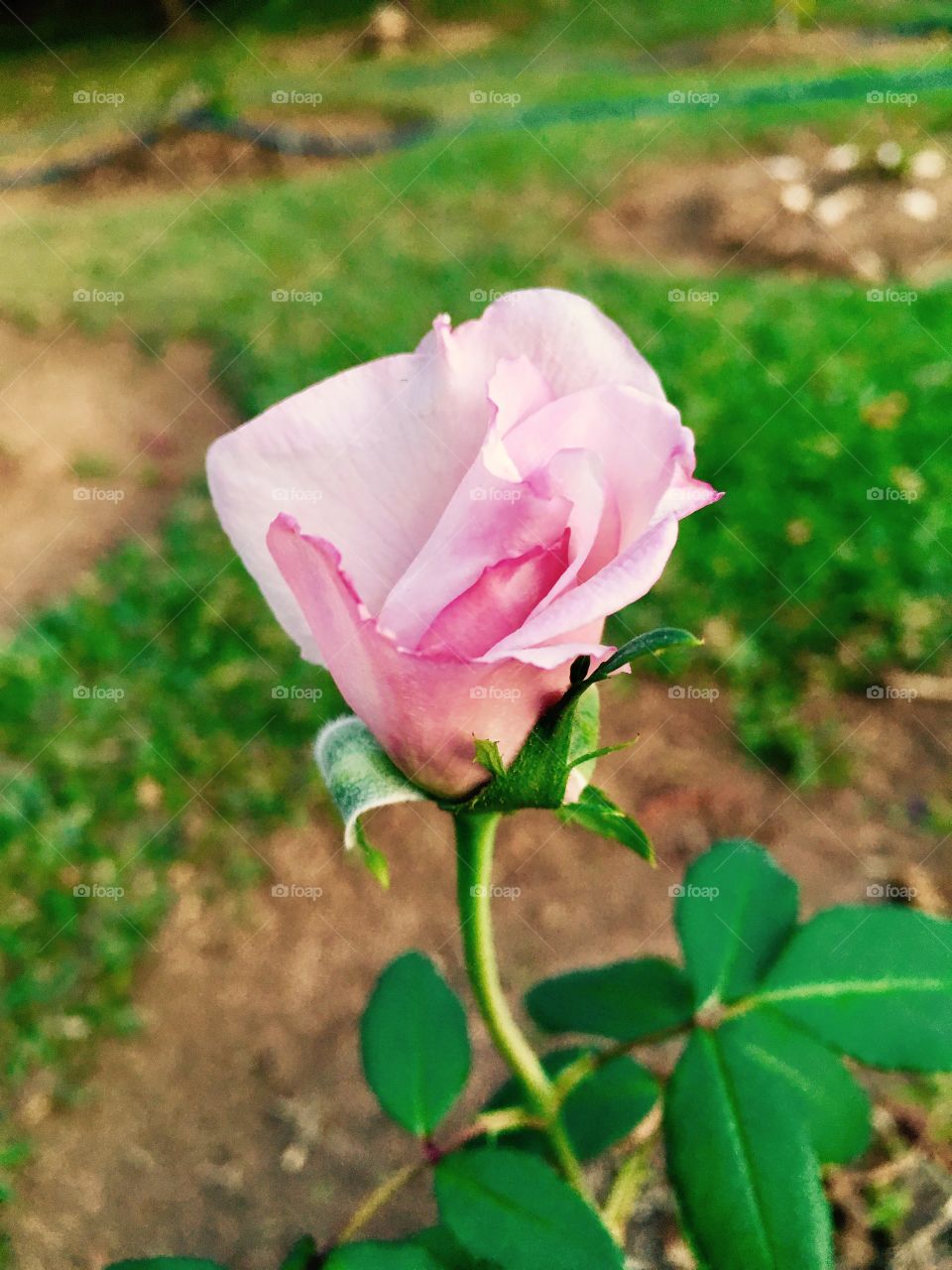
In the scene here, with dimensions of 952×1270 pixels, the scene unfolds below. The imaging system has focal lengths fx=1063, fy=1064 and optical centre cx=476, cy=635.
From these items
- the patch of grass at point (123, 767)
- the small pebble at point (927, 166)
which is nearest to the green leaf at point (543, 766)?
the patch of grass at point (123, 767)

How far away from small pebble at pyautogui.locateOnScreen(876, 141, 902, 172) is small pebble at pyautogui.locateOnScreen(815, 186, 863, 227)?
188 mm

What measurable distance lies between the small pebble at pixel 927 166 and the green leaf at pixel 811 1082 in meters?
3.97

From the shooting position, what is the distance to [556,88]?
5383 millimetres

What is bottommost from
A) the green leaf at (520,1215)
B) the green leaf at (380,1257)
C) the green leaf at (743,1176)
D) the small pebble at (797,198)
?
the small pebble at (797,198)

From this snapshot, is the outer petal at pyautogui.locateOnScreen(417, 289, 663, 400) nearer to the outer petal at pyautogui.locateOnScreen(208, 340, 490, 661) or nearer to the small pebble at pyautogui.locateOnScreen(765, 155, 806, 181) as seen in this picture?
the outer petal at pyautogui.locateOnScreen(208, 340, 490, 661)

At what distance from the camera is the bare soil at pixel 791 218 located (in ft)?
11.2

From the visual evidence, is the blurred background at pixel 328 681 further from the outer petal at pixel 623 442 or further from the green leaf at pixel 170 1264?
the outer petal at pixel 623 442

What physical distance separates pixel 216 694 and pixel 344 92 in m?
5.04

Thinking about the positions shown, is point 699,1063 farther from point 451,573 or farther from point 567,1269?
point 451,573

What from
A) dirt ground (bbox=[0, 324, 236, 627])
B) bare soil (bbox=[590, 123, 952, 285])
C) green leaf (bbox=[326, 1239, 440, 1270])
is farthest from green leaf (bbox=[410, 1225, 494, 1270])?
bare soil (bbox=[590, 123, 952, 285])

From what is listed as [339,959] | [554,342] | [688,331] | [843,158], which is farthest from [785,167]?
[554,342]

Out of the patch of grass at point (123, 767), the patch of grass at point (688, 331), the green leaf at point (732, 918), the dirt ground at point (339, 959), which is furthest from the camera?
the patch of grass at point (688, 331)

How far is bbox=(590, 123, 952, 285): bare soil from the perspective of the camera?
134 inches

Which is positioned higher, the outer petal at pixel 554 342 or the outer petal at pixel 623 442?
the outer petal at pixel 554 342
